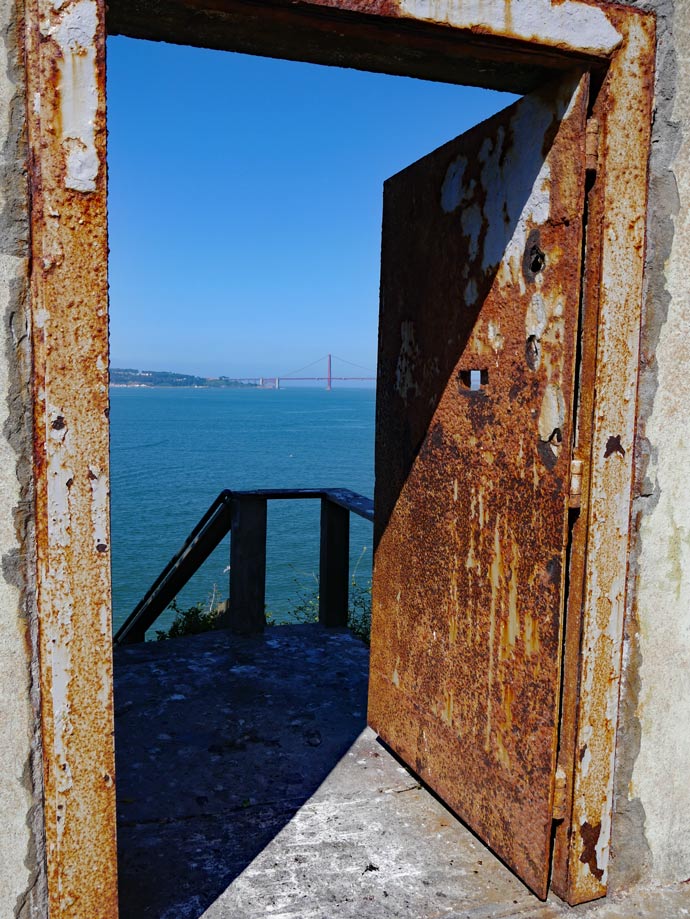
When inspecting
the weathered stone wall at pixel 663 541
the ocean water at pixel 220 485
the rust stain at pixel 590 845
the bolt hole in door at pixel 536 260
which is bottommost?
the ocean water at pixel 220 485

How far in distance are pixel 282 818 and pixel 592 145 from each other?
254 centimetres

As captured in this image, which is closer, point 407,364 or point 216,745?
point 407,364

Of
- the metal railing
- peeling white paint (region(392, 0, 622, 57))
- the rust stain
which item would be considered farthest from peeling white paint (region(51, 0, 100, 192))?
the metal railing

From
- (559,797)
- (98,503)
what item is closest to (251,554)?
(559,797)

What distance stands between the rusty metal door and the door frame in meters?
0.08

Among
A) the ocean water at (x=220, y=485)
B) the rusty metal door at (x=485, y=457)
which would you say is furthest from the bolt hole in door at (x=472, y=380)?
the ocean water at (x=220, y=485)

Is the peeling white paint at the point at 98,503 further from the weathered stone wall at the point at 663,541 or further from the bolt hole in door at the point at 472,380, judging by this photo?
the weathered stone wall at the point at 663,541

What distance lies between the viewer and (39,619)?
5.58 ft

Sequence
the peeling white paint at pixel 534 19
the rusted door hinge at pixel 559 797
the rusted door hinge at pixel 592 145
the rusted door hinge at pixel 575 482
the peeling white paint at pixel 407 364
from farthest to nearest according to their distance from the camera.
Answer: the peeling white paint at pixel 407 364, the rusted door hinge at pixel 559 797, the rusted door hinge at pixel 575 482, the rusted door hinge at pixel 592 145, the peeling white paint at pixel 534 19

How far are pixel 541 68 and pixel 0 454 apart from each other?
1829 millimetres

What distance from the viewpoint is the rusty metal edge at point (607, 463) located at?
214 centimetres

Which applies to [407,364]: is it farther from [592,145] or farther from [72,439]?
[72,439]

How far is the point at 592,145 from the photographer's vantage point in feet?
7.04

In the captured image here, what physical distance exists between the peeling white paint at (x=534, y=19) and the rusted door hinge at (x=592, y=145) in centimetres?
18
